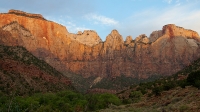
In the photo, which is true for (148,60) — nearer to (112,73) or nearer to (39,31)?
(112,73)

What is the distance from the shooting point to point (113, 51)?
173500mm

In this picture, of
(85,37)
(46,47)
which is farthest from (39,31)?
(85,37)

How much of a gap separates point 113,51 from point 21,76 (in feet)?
385

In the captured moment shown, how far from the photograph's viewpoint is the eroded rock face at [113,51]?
505ft

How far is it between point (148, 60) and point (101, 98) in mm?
118570

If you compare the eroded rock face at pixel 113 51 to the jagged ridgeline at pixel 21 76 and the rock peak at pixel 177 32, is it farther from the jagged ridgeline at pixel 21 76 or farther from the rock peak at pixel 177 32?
the jagged ridgeline at pixel 21 76

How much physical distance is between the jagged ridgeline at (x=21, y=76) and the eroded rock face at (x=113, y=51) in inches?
2952

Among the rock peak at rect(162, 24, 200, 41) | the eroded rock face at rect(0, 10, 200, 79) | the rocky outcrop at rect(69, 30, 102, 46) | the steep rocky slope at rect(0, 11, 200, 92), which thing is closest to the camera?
the steep rocky slope at rect(0, 11, 200, 92)

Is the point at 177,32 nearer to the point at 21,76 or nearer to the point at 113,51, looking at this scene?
the point at 113,51

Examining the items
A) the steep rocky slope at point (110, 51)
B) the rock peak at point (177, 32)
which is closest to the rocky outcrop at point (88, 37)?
the steep rocky slope at point (110, 51)

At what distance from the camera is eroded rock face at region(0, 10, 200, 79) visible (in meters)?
154

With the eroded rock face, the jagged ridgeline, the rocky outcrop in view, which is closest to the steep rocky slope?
the eroded rock face

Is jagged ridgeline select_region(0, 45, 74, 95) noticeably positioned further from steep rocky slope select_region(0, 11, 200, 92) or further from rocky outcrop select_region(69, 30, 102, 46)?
rocky outcrop select_region(69, 30, 102, 46)

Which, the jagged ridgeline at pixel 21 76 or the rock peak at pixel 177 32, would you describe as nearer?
the jagged ridgeline at pixel 21 76
